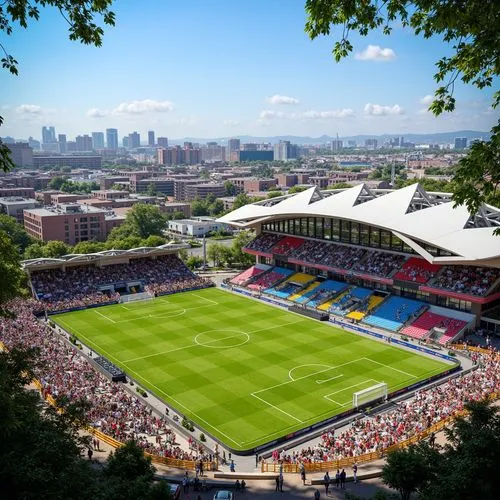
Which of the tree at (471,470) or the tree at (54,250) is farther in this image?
the tree at (54,250)

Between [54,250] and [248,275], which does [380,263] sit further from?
[54,250]

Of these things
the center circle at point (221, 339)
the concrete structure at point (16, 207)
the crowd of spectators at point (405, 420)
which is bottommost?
the center circle at point (221, 339)

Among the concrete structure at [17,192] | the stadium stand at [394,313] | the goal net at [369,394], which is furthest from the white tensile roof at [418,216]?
the concrete structure at [17,192]

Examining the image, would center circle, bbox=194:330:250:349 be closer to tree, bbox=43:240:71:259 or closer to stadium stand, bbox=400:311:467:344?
stadium stand, bbox=400:311:467:344

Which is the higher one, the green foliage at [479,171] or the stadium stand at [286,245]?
the green foliage at [479,171]

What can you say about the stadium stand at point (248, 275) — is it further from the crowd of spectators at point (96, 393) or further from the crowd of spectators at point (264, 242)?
the crowd of spectators at point (96, 393)

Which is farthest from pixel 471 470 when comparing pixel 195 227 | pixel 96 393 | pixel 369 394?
pixel 195 227
